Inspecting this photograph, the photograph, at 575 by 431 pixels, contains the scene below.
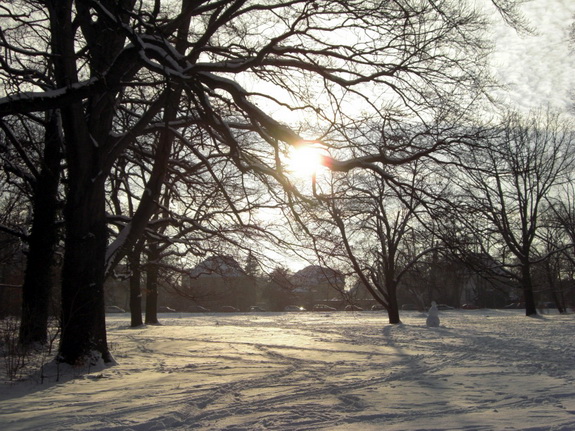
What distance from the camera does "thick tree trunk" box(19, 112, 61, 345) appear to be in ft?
37.3

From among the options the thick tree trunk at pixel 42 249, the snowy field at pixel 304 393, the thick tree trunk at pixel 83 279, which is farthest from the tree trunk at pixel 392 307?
the thick tree trunk at pixel 83 279

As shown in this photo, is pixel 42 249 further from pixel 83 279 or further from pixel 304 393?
pixel 304 393

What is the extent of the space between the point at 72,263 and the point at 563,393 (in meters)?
7.51

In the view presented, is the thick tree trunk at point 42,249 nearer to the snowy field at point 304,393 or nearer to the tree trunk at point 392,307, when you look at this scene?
the snowy field at point 304,393

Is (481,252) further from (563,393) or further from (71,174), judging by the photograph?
(71,174)

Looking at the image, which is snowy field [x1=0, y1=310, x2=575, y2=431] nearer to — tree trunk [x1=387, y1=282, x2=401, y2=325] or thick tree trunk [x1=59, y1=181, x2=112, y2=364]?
thick tree trunk [x1=59, y1=181, x2=112, y2=364]

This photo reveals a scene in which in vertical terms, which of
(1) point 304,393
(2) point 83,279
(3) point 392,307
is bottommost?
(1) point 304,393

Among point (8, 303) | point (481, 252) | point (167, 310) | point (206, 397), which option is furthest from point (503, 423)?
point (167, 310)

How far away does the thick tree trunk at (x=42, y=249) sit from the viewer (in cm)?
1136

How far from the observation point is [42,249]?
11.8 meters

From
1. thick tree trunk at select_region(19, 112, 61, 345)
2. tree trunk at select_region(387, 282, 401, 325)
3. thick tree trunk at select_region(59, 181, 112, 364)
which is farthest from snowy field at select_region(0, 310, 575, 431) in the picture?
tree trunk at select_region(387, 282, 401, 325)

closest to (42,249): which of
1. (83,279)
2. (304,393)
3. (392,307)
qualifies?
(83,279)

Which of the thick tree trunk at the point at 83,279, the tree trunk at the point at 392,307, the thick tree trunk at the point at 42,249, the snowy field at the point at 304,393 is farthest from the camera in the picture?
the tree trunk at the point at 392,307

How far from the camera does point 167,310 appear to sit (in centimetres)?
5753
